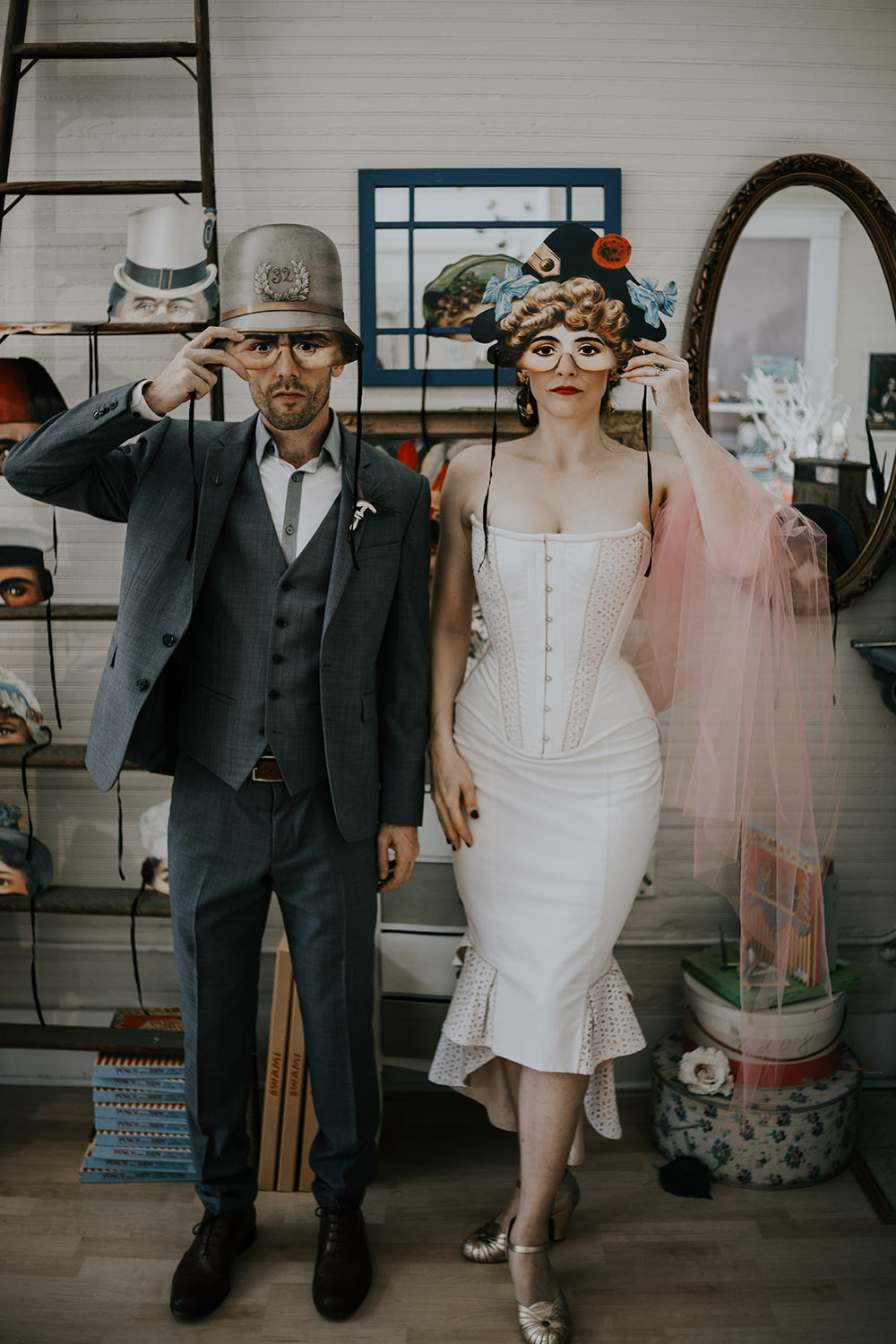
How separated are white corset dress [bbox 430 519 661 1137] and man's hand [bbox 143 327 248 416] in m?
0.58

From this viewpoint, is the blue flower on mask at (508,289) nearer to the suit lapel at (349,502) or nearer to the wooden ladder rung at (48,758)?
the suit lapel at (349,502)

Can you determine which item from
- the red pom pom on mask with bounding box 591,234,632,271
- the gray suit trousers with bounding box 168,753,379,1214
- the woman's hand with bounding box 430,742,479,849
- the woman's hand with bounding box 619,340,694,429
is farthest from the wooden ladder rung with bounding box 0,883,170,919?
the red pom pom on mask with bounding box 591,234,632,271

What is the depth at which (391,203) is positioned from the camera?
2.57 meters

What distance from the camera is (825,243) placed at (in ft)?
8.68

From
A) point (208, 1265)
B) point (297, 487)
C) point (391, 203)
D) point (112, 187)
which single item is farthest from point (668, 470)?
point (208, 1265)

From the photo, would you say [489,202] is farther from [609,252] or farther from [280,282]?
[280,282]

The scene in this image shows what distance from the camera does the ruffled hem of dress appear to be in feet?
6.74

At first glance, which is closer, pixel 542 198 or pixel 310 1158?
pixel 310 1158

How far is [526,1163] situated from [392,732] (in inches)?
34.9

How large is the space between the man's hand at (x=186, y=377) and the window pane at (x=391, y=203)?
1.04m

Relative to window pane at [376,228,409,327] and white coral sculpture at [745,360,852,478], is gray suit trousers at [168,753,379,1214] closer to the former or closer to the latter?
window pane at [376,228,409,327]

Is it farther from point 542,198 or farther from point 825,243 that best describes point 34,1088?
point 825,243

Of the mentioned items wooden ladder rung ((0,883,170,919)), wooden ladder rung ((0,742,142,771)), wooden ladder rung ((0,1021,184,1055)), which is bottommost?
wooden ladder rung ((0,1021,184,1055))

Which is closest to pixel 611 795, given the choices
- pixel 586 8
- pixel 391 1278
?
pixel 391 1278
